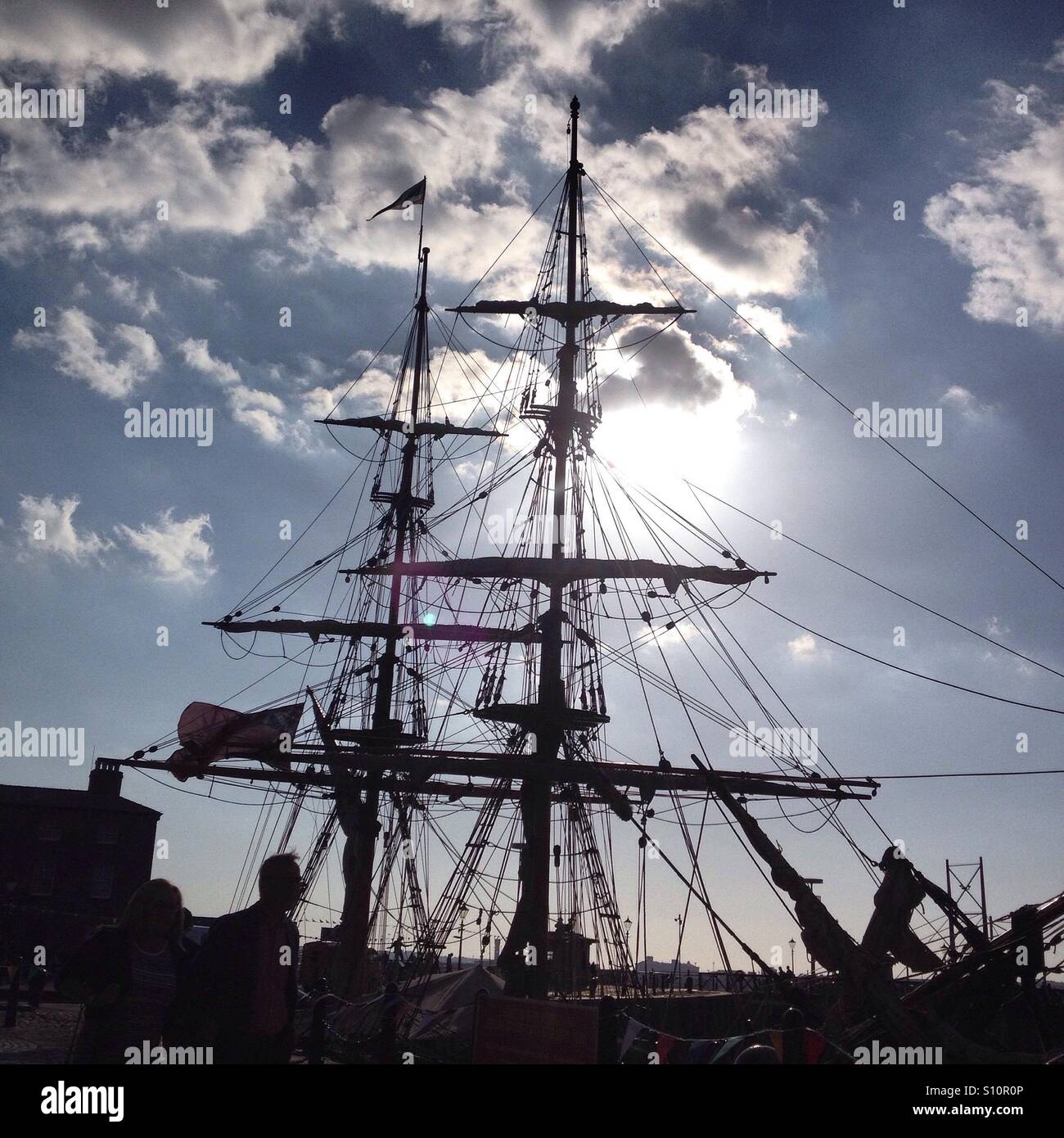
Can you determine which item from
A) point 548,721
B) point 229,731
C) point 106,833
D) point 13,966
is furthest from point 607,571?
point 106,833

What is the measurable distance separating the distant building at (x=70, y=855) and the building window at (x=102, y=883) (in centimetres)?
4

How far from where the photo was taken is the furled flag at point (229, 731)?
33.3 meters

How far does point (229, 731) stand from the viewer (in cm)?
3350

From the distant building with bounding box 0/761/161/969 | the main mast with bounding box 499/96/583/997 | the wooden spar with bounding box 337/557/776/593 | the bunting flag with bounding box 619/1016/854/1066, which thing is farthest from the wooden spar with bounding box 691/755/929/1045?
the distant building with bounding box 0/761/161/969

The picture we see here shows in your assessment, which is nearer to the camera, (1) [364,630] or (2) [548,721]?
(2) [548,721]

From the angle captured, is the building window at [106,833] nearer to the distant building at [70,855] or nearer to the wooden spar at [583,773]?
the distant building at [70,855]

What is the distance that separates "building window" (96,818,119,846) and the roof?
66cm

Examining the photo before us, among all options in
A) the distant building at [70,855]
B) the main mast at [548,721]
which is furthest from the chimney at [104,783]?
the main mast at [548,721]

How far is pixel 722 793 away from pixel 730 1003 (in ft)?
65.1

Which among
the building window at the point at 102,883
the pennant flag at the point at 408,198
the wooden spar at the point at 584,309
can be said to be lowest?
the building window at the point at 102,883

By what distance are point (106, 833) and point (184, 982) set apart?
176 feet

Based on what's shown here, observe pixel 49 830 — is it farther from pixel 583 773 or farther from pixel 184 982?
pixel 184 982

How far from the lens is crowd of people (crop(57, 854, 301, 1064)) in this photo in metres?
6.44

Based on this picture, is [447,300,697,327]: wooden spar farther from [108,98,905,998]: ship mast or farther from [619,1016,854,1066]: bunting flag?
[619,1016,854,1066]: bunting flag
